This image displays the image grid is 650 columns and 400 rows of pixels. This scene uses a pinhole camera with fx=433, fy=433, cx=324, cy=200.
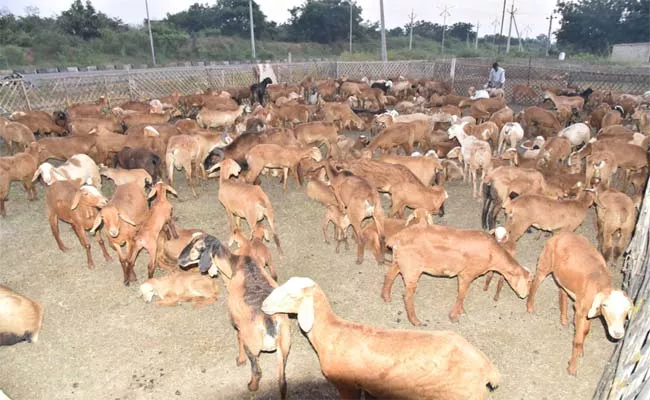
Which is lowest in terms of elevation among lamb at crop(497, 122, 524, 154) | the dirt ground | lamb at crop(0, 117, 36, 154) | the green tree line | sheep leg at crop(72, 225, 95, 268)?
the dirt ground

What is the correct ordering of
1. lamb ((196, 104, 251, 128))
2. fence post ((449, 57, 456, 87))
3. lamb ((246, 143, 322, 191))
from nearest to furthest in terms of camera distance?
lamb ((246, 143, 322, 191)), lamb ((196, 104, 251, 128)), fence post ((449, 57, 456, 87))

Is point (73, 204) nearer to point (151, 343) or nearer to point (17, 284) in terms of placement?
point (17, 284)

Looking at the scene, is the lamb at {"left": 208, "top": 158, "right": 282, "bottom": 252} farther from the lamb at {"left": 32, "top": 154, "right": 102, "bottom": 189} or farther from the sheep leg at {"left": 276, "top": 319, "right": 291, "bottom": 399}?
the sheep leg at {"left": 276, "top": 319, "right": 291, "bottom": 399}

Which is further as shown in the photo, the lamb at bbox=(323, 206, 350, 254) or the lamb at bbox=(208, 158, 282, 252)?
the lamb at bbox=(323, 206, 350, 254)

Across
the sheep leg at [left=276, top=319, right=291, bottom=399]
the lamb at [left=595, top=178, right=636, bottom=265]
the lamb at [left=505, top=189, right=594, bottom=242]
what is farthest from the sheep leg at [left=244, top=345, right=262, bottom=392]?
the lamb at [left=595, top=178, right=636, bottom=265]

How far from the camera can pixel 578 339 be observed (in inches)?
197

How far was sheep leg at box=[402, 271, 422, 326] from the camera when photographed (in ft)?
19.0

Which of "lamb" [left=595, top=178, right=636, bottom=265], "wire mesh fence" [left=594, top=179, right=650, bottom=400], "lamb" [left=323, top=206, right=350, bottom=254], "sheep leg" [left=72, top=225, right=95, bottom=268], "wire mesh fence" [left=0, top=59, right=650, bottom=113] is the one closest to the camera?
"wire mesh fence" [left=594, top=179, right=650, bottom=400]

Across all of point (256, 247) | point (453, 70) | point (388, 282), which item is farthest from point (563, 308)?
point (453, 70)

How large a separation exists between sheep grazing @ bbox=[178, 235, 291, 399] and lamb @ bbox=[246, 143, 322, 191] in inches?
198

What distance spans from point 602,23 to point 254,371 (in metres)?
73.6

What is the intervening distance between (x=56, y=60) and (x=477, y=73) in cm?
3905

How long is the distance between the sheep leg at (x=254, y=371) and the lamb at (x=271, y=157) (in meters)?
5.78

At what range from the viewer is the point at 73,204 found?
682 centimetres
